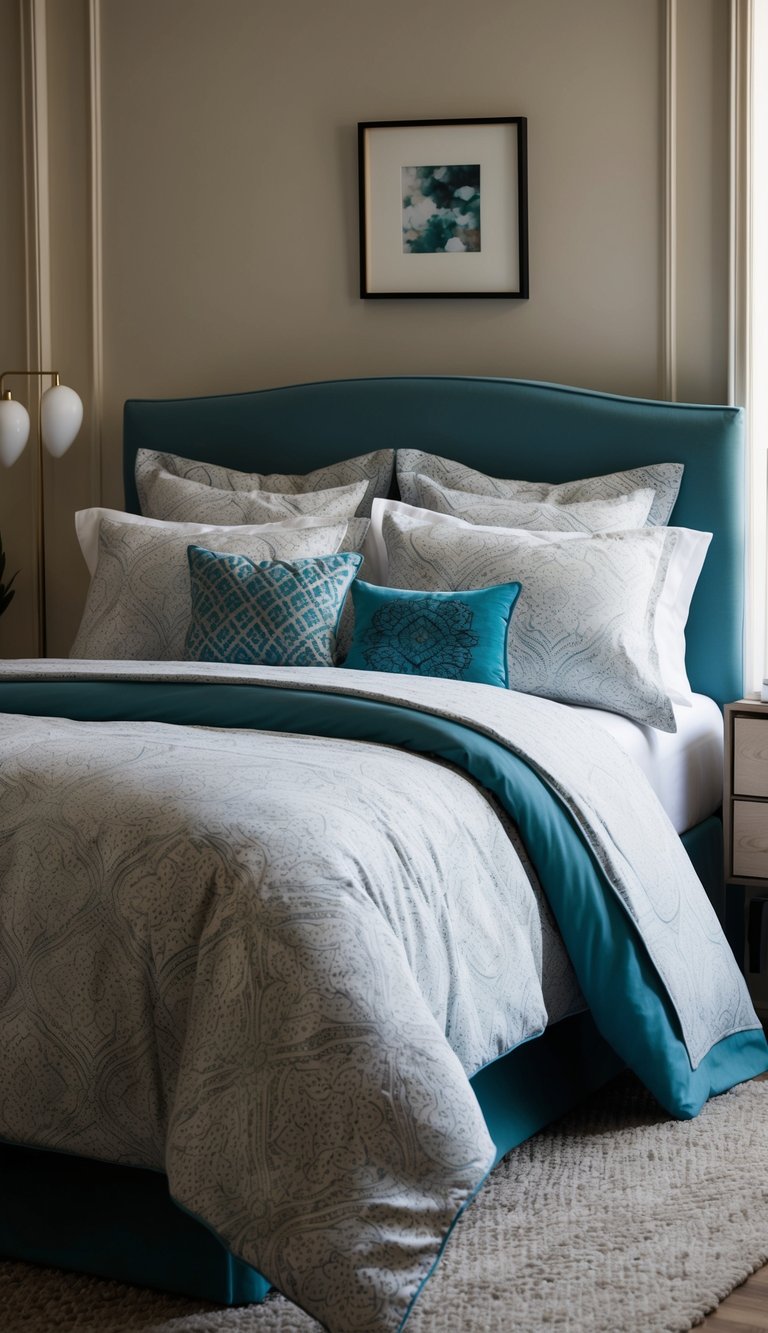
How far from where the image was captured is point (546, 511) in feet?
11.1

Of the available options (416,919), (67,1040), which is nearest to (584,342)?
(416,919)

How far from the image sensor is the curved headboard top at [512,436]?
3457 mm

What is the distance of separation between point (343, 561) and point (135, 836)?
144 cm

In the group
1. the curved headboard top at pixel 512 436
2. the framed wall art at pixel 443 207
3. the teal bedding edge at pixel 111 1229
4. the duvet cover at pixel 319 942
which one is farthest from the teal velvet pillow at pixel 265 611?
the teal bedding edge at pixel 111 1229

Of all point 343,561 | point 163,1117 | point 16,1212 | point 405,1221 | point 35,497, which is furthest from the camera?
point 35,497

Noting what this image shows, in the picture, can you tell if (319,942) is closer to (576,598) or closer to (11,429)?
(576,598)

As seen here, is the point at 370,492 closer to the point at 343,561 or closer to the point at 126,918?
the point at 343,561

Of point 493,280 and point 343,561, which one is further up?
point 493,280

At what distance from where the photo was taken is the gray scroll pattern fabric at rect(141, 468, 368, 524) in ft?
11.8

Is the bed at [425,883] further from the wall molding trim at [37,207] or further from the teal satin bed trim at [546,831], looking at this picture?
the wall molding trim at [37,207]

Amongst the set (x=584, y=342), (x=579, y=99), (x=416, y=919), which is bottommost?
(x=416, y=919)

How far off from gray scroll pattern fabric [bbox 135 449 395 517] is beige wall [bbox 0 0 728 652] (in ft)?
1.08

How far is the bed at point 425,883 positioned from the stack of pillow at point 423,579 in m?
0.02

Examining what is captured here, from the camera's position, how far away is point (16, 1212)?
6.57 ft
